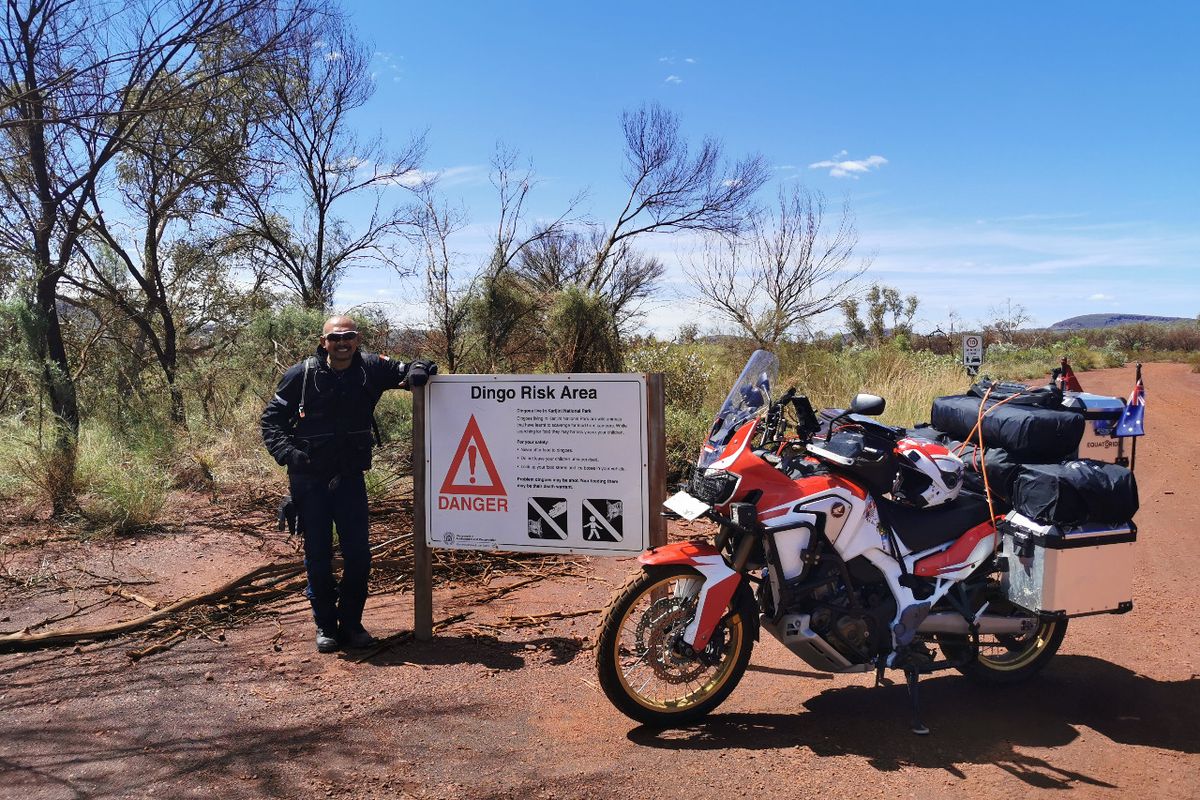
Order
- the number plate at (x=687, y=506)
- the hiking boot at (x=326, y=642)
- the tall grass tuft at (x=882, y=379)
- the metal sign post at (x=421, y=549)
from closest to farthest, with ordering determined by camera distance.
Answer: the number plate at (x=687, y=506) < the hiking boot at (x=326, y=642) < the metal sign post at (x=421, y=549) < the tall grass tuft at (x=882, y=379)

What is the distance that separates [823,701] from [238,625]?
3433mm

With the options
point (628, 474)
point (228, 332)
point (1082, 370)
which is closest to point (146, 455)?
point (228, 332)

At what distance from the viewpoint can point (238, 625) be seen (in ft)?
16.2

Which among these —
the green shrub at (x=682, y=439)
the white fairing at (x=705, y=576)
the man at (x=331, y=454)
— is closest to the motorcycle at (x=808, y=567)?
the white fairing at (x=705, y=576)

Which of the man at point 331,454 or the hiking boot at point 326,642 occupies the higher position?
the man at point 331,454

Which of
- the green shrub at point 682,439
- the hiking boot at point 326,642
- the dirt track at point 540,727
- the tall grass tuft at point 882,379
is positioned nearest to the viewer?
the dirt track at point 540,727

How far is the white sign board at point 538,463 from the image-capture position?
174 inches

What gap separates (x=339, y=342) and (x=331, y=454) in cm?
62

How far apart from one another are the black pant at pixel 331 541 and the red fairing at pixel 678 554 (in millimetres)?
1890

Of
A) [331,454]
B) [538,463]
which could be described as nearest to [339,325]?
[331,454]

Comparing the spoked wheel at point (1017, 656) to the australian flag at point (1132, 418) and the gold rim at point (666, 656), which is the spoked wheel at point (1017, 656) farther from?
the gold rim at point (666, 656)

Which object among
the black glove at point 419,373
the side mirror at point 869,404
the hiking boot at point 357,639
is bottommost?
the hiking boot at point 357,639

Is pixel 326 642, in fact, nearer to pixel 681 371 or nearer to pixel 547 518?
pixel 547 518

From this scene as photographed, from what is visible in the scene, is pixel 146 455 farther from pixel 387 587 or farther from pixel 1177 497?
pixel 1177 497
